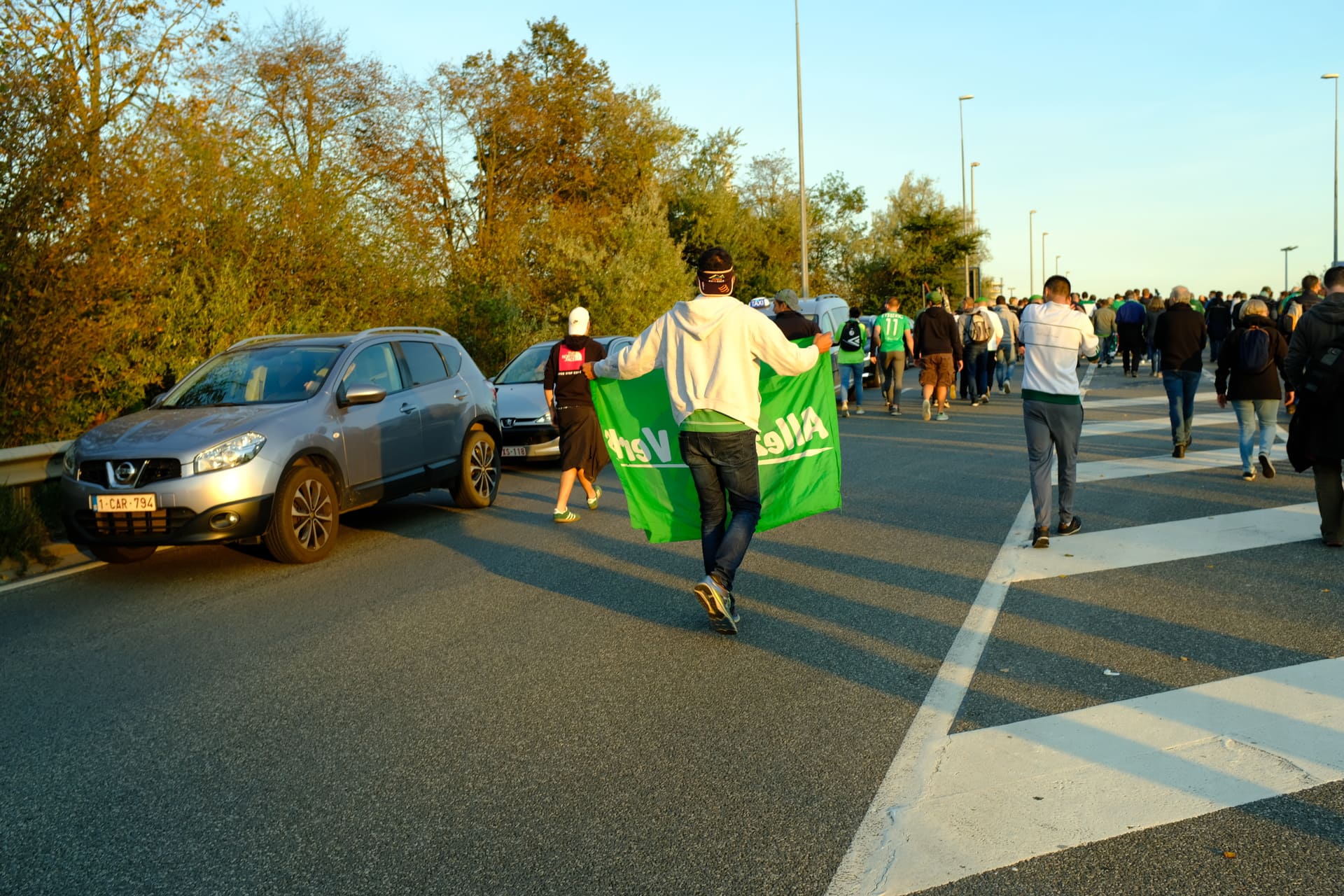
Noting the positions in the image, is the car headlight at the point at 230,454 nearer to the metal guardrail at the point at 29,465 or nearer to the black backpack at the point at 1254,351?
the metal guardrail at the point at 29,465

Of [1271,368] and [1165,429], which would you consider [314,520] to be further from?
[1165,429]

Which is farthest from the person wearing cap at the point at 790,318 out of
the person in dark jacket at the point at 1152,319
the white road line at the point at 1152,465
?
the person in dark jacket at the point at 1152,319

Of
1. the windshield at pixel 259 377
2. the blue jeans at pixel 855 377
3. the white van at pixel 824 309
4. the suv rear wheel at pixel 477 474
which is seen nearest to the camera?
the windshield at pixel 259 377

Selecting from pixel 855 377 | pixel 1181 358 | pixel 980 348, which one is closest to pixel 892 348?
pixel 855 377

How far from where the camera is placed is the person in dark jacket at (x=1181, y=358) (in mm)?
13039

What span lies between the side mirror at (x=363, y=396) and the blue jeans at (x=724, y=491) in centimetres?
390

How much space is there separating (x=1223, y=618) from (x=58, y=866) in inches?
224

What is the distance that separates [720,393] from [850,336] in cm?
1156

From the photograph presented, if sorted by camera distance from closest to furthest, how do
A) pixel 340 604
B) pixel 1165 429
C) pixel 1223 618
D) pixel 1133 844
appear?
pixel 1133 844, pixel 1223 618, pixel 340 604, pixel 1165 429

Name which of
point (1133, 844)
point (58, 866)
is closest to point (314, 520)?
point (58, 866)

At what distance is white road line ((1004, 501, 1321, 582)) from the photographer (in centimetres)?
799

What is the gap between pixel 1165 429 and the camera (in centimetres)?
1658

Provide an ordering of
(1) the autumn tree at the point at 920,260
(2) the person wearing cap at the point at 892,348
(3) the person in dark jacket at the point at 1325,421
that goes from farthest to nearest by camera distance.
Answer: (1) the autumn tree at the point at 920,260, (2) the person wearing cap at the point at 892,348, (3) the person in dark jacket at the point at 1325,421

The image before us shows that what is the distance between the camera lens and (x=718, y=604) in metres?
6.26
